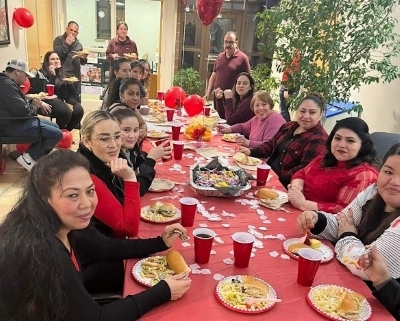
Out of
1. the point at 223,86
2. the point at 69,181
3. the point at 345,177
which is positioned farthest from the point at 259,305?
the point at 223,86

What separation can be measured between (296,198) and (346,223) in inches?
14.3

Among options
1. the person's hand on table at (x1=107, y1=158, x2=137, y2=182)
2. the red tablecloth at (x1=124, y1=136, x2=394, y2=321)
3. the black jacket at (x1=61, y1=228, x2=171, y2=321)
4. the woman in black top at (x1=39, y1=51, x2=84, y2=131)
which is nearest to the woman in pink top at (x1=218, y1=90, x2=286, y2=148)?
the red tablecloth at (x1=124, y1=136, x2=394, y2=321)

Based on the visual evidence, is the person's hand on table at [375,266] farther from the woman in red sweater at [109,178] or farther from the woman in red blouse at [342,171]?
the woman in red sweater at [109,178]

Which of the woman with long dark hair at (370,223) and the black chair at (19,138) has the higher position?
the woman with long dark hair at (370,223)

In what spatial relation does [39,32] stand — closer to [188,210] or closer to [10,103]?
[10,103]

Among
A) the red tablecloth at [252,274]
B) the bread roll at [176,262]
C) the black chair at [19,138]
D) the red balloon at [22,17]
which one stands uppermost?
the red balloon at [22,17]

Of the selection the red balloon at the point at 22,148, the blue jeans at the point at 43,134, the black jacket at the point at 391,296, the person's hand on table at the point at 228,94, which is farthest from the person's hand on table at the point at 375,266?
the red balloon at the point at 22,148

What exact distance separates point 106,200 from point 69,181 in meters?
0.45

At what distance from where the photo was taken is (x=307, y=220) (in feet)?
5.55

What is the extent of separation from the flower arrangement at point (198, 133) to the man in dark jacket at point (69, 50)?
3.53 metres

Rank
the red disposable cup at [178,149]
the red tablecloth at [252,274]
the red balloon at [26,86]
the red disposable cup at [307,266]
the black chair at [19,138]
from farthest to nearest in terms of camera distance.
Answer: the red balloon at [26,86] → the black chair at [19,138] → the red disposable cup at [178,149] → the red disposable cup at [307,266] → the red tablecloth at [252,274]

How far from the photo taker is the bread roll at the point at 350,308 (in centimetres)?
122

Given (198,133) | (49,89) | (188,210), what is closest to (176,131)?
(198,133)

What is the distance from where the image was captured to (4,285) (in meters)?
1.03
